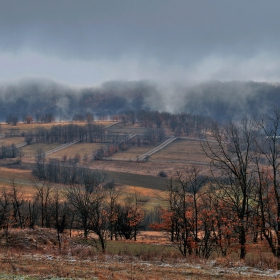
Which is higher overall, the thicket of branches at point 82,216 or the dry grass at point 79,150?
the dry grass at point 79,150

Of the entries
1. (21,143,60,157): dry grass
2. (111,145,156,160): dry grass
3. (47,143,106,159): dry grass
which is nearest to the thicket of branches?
(111,145,156,160): dry grass

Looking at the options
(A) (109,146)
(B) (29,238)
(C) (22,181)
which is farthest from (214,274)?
(A) (109,146)

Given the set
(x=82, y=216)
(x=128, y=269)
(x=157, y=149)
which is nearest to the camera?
(x=128, y=269)

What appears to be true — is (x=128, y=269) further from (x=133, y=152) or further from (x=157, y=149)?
(x=157, y=149)

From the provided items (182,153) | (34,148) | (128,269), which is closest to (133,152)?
(182,153)

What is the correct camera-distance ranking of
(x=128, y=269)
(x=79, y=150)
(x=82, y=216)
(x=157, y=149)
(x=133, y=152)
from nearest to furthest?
(x=128, y=269)
(x=82, y=216)
(x=133, y=152)
(x=157, y=149)
(x=79, y=150)

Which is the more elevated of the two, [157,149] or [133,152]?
[157,149]

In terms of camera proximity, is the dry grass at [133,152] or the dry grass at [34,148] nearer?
the dry grass at [133,152]

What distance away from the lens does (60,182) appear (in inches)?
4926

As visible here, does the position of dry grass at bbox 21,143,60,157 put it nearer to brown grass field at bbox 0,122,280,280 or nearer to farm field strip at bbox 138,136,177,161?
farm field strip at bbox 138,136,177,161

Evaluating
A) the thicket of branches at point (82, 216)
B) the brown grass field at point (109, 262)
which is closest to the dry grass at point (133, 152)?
the thicket of branches at point (82, 216)

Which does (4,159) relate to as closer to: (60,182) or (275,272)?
(60,182)

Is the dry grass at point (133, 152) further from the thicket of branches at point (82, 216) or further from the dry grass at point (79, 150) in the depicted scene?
the thicket of branches at point (82, 216)

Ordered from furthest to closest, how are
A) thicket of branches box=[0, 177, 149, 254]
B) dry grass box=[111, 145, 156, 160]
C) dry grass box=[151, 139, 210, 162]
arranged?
dry grass box=[111, 145, 156, 160], dry grass box=[151, 139, 210, 162], thicket of branches box=[0, 177, 149, 254]
